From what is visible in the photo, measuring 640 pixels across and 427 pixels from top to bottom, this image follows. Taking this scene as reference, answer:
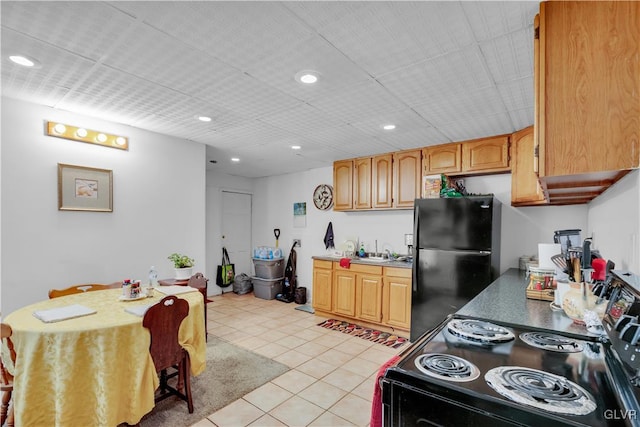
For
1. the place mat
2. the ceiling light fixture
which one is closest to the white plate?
the place mat

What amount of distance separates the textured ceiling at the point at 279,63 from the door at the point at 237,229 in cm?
300

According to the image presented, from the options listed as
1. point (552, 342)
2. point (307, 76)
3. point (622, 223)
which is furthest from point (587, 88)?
point (307, 76)

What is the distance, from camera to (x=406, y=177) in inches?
163

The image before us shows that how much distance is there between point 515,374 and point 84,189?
11.5ft

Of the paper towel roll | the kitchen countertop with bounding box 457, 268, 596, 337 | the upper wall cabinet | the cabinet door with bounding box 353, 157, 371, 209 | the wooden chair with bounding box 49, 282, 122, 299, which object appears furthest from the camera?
the cabinet door with bounding box 353, 157, 371, 209

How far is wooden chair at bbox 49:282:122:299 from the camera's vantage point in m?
2.50

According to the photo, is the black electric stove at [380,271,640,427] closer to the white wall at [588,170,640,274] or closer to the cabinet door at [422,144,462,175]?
the white wall at [588,170,640,274]

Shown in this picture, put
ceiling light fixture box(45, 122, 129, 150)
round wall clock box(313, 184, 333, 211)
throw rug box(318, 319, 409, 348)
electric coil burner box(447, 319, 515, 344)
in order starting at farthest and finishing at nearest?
1. round wall clock box(313, 184, 333, 211)
2. throw rug box(318, 319, 409, 348)
3. ceiling light fixture box(45, 122, 129, 150)
4. electric coil burner box(447, 319, 515, 344)

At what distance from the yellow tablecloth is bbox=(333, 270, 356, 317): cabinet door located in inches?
109

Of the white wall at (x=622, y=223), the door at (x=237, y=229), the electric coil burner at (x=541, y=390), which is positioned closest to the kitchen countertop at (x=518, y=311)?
the white wall at (x=622, y=223)

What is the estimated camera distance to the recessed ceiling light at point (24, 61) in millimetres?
1899

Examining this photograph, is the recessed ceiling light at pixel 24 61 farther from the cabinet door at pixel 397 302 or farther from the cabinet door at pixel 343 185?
the cabinet door at pixel 397 302

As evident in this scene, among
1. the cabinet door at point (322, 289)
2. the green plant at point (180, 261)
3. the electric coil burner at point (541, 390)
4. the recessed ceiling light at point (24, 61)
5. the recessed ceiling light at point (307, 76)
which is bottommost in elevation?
the cabinet door at point (322, 289)

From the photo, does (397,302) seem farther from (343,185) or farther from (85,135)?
(85,135)
